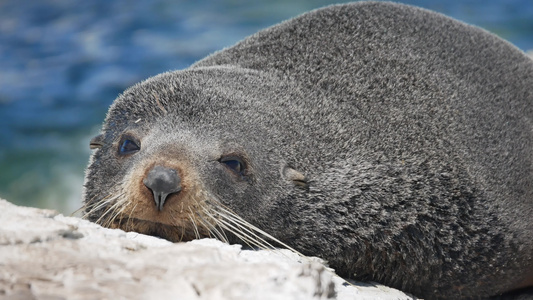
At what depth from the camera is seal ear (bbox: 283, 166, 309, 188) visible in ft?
14.4

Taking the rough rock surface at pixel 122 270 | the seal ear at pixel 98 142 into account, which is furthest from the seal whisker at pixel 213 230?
the seal ear at pixel 98 142

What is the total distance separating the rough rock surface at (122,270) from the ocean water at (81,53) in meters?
9.28

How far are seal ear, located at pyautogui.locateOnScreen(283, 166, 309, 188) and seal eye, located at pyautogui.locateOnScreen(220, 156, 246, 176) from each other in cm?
30

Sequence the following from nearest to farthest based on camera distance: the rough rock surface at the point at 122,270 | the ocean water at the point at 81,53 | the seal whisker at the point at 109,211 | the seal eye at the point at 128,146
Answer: the rough rock surface at the point at 122,270
the seal whisker at the point at 109,211
the seal eye at the point at 128,146
the ocean water at the point at 81,53

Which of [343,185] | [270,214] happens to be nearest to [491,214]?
[343,185]

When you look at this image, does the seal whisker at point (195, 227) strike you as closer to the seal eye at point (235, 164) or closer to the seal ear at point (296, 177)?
the seal eye at point (235, 164)

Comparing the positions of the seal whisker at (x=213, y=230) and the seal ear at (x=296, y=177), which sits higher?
the seal ear at (x=296, y=177)

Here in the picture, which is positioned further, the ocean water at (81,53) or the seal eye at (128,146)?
the ocean water at (81,53)

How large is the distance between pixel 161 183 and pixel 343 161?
4.50 feet

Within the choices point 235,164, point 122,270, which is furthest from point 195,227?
point 122,270

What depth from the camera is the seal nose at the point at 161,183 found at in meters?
3.72

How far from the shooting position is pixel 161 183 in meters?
3.72

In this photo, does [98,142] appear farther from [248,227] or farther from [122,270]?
[122,270]

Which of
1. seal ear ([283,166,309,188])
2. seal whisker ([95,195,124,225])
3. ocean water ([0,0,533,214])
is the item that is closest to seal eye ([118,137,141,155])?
seal whisker ([95,195,124,225])
